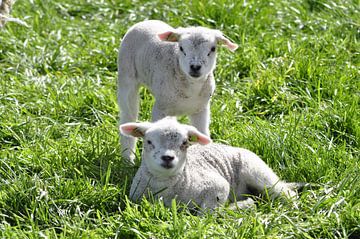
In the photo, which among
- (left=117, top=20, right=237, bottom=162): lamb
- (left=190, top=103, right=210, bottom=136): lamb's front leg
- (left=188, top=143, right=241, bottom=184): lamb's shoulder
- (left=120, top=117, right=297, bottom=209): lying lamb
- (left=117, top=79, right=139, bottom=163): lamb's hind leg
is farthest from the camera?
(left=117, top=79, right=139, bottom=163): lamb's hind leg

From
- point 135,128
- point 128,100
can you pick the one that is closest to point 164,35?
point 128,100

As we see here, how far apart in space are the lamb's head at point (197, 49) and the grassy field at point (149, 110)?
801 millimetres

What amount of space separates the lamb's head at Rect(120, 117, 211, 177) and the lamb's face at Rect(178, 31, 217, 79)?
21.5 inches

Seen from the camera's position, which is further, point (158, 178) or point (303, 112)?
point (303, 112)

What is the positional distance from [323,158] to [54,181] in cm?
206

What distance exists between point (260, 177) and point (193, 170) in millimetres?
516

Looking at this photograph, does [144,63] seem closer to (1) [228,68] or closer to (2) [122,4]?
(1) [228,68]

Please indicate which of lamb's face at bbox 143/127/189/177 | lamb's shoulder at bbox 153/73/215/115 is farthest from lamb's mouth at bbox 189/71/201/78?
lamb's face at bbox 143/127/189/177

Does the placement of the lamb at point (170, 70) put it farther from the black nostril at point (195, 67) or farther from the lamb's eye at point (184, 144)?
the lamb's eye at point (184, 144)

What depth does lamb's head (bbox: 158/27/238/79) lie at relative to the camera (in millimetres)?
7238

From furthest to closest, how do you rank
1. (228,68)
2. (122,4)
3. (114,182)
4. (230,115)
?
(122,4), (228,68), (230,115), (114,182)

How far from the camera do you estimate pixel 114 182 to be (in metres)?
7.25

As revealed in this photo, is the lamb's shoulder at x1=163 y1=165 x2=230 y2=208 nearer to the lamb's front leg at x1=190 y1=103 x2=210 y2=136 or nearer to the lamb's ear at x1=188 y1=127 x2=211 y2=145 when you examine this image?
the lamb's ear at x1=188 y1=127 x2=211 y2=145

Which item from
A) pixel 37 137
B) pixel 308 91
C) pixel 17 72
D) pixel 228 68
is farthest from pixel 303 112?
pixel 17 72
